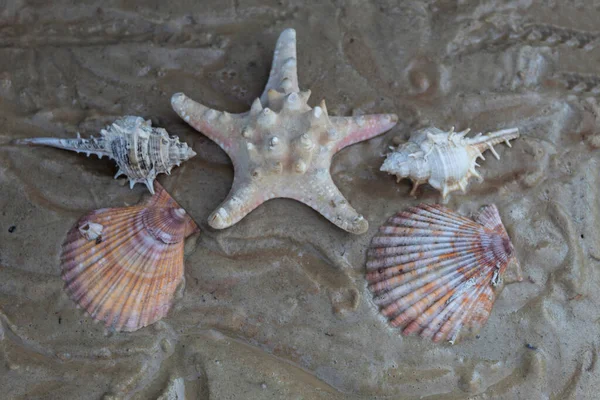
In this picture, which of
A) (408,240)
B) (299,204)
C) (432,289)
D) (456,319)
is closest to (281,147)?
(299,204)

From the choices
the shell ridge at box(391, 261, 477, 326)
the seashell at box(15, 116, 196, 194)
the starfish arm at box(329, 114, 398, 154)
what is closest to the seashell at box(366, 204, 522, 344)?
the shell ridge at box(391, 261, 477, 326)

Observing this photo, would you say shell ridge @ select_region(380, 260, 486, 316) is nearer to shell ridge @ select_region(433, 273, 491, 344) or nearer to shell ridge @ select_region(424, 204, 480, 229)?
shell ridge @ select_region(433, 273, 491, 344)

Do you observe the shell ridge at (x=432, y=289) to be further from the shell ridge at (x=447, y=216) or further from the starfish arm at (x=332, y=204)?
the starfish arm at (x=332, y=204)

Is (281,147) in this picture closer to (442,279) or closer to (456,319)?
(442,279)

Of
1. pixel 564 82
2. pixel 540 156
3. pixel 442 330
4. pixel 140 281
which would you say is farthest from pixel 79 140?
pixel 564 82

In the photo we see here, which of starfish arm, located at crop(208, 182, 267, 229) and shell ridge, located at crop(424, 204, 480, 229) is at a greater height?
starfish arm, located at crop(208, 182, 267, 229)

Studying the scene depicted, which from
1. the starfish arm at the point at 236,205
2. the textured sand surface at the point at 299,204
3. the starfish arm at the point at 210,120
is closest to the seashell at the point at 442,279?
the textured sand surface at the point at 299,204
